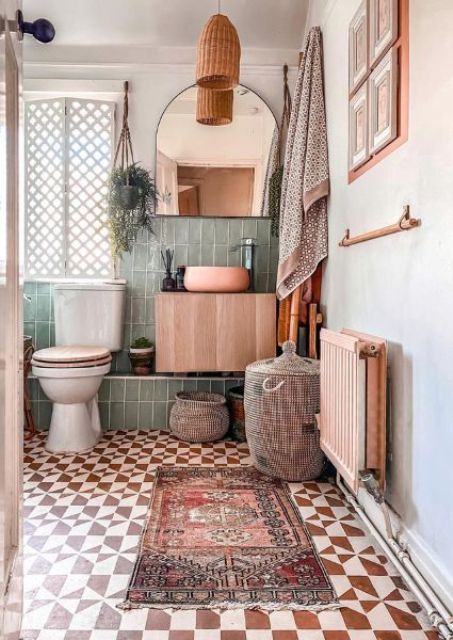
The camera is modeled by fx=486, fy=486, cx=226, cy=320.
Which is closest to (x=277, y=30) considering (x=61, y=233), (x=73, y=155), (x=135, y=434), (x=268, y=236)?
(x=268, y=236)

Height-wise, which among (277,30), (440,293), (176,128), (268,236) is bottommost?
(440,293)

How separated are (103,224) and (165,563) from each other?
2070 millimetres

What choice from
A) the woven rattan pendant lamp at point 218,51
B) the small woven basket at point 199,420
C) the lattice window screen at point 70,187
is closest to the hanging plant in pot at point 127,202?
the lattice window screen at point 70,187

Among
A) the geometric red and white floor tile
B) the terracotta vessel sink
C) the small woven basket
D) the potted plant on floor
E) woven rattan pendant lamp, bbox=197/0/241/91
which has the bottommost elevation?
the geometric red and white floor tile

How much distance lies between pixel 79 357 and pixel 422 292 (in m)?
1.68

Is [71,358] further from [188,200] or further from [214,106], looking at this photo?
[214,106]

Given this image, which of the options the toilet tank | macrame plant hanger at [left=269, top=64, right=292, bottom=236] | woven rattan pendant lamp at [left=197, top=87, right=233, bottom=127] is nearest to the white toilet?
the toilet tank

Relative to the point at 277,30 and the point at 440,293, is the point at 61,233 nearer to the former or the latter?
the point at 277,30

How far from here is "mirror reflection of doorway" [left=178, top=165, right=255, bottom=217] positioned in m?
2.95

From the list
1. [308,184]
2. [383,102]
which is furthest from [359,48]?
[308,184]

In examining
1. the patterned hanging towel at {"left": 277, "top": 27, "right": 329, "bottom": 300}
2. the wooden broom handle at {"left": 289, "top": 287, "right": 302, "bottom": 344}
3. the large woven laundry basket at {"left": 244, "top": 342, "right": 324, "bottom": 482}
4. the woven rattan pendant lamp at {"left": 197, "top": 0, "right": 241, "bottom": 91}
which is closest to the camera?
the large woven laundry basket at {"left": 244, "top": 342, "right": 324, "bottom": 482}

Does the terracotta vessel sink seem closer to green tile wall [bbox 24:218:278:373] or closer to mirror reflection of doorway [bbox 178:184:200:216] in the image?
green tile wall [bbox 24:218:278:373]

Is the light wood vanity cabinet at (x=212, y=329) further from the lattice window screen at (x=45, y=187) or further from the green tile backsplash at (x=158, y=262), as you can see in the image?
the lattice window screen at (x=45, y=187)

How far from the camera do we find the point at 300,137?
7.93ft
